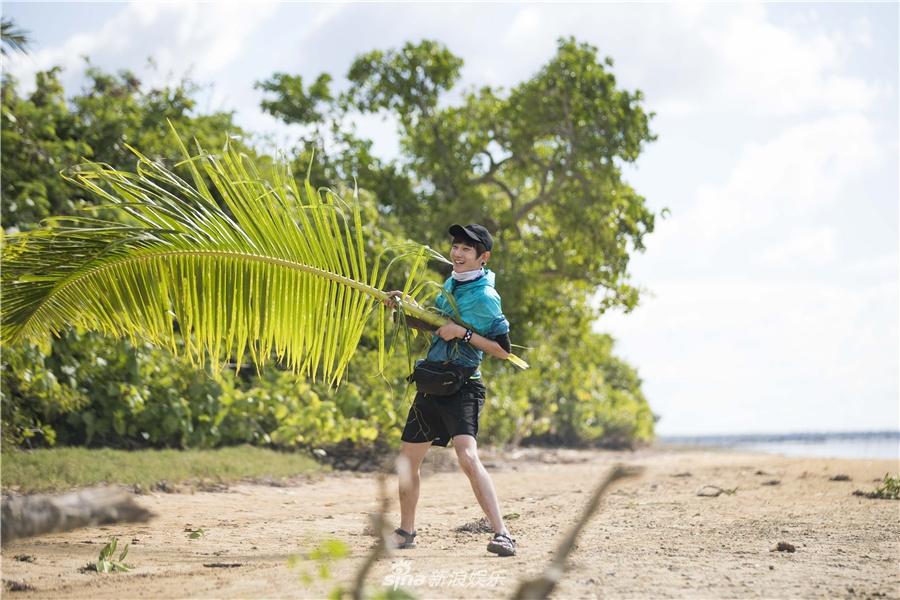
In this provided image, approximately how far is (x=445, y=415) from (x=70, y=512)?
2483mm

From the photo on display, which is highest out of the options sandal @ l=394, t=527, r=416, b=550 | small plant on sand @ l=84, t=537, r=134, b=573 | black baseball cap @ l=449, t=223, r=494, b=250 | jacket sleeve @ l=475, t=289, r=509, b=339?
black baseball cap @ l=449, t=223, r=494, b=250

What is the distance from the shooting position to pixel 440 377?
5133 mm

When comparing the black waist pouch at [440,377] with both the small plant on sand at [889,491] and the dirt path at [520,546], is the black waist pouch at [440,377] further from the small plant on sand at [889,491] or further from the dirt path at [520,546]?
the small plant on sand at [889,491]

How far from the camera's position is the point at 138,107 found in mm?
12820

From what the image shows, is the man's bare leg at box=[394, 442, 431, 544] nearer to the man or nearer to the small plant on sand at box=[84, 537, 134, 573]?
the man

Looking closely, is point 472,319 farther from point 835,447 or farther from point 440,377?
point 835,447

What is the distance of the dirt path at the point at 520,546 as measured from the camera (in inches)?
163

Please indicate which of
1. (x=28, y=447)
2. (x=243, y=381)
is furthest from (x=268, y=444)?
(x=28, y=447)

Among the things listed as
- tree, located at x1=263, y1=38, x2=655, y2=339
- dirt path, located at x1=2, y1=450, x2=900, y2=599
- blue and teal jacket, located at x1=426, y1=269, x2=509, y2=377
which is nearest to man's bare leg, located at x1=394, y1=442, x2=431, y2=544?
dirt path, located at x1=2, y1=450, x2=900, y2=599

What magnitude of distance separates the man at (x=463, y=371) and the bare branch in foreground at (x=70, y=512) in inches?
90.4

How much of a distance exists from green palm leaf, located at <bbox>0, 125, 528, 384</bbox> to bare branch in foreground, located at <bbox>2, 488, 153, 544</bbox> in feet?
5.98

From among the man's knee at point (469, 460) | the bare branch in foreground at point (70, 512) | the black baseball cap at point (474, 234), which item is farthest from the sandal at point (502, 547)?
the bare branch in foreground at point (70, 512)

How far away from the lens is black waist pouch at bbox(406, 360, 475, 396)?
514cm

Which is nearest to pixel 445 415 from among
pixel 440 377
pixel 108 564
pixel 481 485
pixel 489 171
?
pixel 440 377
